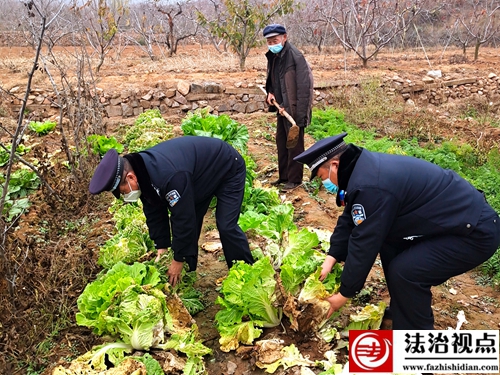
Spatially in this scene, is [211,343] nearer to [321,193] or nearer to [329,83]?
[321,193]

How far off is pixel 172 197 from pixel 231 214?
67 cm

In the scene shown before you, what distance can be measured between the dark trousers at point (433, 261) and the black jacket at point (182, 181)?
148cm

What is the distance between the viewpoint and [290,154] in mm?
6047

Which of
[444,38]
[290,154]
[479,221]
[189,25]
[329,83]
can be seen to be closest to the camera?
[479,221]

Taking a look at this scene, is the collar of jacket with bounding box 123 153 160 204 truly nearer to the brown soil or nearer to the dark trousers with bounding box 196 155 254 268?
the dark trousers with bounding box 196 155 254 268

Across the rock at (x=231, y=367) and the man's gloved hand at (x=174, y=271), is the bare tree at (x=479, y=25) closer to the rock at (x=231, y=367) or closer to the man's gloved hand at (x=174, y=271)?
the man's gloved hand at (x=174, y=271)

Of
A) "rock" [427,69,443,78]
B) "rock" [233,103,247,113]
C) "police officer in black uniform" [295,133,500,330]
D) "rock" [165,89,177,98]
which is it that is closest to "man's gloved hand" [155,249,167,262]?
"police officer in black uniform" [295,133,500,330]

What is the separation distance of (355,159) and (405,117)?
27.9 ft

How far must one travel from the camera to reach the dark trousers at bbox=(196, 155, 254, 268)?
3.65 meters

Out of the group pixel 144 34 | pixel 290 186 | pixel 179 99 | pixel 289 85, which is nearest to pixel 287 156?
pixel 290 186

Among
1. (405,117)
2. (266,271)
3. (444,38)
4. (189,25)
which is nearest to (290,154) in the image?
(266,271)

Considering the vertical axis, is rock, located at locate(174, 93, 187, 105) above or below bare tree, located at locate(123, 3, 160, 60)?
below

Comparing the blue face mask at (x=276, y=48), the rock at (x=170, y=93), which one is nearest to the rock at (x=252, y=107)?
the rock at (x=170, y=93)

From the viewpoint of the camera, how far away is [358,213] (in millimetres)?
2674
